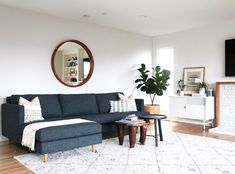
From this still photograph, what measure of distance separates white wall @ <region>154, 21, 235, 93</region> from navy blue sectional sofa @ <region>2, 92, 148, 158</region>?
1.87 meters

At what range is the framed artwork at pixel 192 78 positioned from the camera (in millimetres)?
5684

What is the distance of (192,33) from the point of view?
19.3ft

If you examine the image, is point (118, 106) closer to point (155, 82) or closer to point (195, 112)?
point (155, 82)

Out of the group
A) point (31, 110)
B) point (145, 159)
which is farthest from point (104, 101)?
point (145, 159)

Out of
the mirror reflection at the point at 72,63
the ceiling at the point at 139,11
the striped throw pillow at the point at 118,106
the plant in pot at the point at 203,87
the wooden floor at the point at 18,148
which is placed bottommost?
the wooden floor at the point at 18,148

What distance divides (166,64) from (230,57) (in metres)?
1.83

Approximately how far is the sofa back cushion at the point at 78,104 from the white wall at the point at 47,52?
1.37 feet

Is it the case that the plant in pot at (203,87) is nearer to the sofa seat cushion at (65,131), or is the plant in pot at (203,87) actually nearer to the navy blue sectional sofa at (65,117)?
the navy blue sectional sofa at (65,117)

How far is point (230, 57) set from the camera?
5.14 metres

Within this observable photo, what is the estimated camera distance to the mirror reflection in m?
4.81

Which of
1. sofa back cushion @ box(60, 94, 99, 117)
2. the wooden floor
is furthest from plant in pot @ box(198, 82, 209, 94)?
sofa back cushion @ box(60, 94, 99, 117)

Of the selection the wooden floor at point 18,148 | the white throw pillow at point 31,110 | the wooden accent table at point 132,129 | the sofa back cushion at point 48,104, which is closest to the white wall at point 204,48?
the wooden floor at point 18,148

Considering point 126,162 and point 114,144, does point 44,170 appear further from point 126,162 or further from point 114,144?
point 114,144

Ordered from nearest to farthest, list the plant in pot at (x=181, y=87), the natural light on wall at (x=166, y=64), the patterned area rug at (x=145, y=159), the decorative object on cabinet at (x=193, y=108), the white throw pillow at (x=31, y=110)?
the patterned area rug at (x=145, y=159), the white throw pillow at (x=31, y=110), the decorative object on cabinet at (x=193, y=108), the plant in pot at (x=181, y=87), the natural light on wall at (x=166, y=64)
